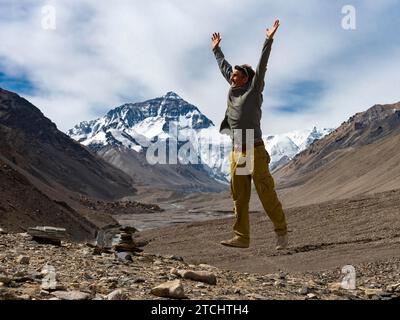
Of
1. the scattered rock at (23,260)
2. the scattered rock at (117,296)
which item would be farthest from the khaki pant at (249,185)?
the scattered rock at (23,260)

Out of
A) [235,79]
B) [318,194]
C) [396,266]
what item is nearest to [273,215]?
[235,79]

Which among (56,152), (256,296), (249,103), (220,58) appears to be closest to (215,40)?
(220,58)

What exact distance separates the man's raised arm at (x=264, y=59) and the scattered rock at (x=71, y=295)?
3170mm

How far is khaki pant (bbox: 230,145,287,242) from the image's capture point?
6.57 m

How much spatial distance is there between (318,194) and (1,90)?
5477 inches

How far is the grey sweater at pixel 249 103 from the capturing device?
654cm

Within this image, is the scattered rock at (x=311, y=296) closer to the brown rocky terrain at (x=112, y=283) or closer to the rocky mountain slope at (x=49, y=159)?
the brown rocky terrain at (x=112, y=283)

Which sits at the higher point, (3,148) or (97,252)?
(3,148)

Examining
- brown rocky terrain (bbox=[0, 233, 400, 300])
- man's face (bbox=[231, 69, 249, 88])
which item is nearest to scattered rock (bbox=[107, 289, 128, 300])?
brown rocky terrain (bbox=[0, 233, 400, 300])

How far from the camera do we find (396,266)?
51.8 feet

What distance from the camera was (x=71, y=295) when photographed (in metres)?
5.05

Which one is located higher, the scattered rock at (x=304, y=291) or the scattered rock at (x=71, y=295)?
the scattered rock at (x=304, y=291)

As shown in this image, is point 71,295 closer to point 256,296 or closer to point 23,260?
point 256,296
